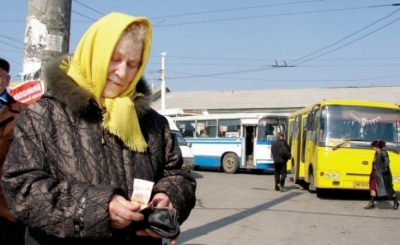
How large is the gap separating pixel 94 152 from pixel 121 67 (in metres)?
0.39

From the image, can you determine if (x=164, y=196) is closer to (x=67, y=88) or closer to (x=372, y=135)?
(x=67, y=88)

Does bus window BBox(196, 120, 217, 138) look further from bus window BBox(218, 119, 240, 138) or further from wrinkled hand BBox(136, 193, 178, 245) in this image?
wrinkled hand BBox(136, 193, 178, 245)

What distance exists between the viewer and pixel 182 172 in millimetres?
2312

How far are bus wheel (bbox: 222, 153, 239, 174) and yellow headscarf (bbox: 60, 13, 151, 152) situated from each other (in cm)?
2101

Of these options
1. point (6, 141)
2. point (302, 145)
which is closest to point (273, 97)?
point (302, 145)

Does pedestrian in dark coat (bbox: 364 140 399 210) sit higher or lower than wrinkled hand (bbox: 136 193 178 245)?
lower

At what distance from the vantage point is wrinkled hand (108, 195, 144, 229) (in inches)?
70.8

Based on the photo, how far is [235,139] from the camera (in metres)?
23.3

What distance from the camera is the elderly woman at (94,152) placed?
5.95 ft

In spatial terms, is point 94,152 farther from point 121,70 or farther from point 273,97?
point 273,97

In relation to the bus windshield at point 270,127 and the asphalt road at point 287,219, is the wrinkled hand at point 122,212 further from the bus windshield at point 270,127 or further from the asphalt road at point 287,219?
the bus windshield at point 270,127

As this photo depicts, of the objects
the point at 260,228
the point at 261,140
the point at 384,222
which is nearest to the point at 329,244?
the point at 260,228

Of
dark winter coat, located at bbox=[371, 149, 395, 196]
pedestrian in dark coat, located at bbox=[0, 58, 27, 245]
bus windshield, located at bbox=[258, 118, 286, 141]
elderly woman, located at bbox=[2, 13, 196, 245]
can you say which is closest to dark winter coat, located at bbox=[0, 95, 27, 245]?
pedestrian in dark coat, located at bbox=[0, 58, 27, 245]

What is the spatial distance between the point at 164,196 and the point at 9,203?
24.4 inches
